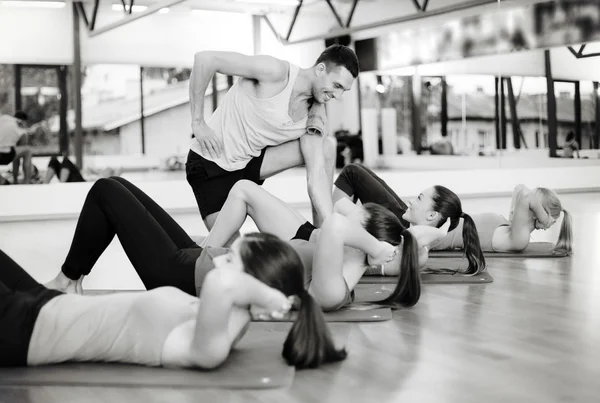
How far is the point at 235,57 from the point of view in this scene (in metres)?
3.28

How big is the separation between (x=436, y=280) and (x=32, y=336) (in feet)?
6.52

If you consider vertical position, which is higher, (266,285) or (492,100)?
(492,100)

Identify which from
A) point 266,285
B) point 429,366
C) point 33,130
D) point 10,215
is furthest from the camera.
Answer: point 33,130

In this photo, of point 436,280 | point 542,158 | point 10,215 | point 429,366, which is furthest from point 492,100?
point 429,366

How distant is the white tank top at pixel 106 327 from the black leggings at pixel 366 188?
2308 mm

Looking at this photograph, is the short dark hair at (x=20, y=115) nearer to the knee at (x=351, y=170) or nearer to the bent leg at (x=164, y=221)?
the knee at (x=351, y=170)

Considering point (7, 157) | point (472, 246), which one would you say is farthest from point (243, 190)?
point (7, 157)

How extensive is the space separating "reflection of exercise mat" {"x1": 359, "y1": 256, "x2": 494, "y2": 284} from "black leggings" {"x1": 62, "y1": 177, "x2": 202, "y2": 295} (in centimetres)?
107

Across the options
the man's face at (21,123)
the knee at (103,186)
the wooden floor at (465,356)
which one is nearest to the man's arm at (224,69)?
the knee at (103,186)

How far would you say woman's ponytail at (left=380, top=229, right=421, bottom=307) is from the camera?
2.39 meters

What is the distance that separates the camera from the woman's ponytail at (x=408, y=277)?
239 centimetres

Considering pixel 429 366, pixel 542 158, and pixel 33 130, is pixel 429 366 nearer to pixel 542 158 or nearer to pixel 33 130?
pixel 542 158

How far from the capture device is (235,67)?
329 centimetres

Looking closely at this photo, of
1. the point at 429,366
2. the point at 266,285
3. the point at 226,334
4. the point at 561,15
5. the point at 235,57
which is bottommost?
the point at 429,366
